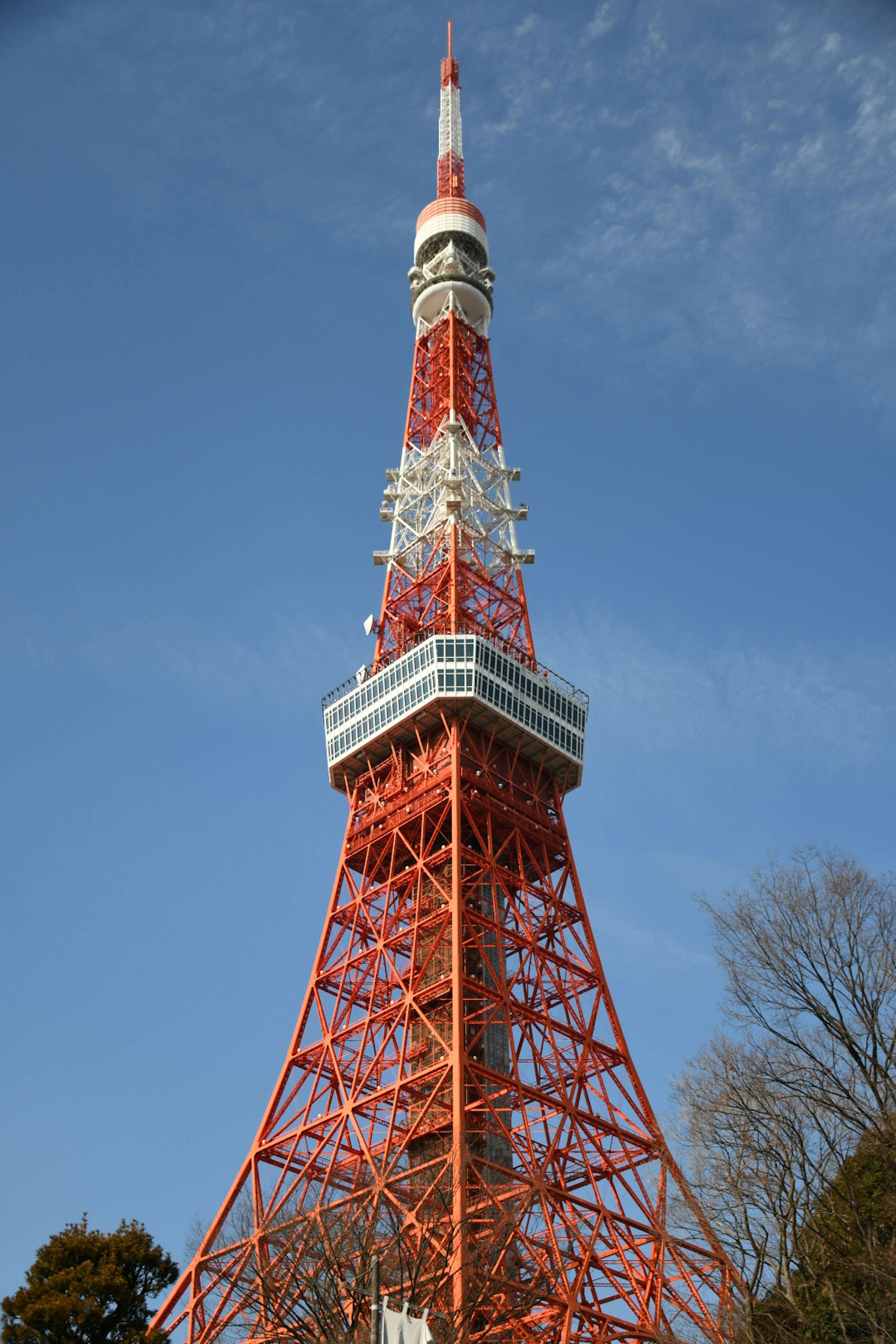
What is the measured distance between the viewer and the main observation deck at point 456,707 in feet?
125

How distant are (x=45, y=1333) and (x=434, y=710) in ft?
65.0

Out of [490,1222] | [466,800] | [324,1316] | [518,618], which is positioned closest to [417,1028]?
[466,800]

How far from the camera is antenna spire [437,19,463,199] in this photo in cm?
5344

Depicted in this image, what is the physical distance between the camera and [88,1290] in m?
23.2

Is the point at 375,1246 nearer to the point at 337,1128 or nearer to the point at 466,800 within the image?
the point at 337,1128

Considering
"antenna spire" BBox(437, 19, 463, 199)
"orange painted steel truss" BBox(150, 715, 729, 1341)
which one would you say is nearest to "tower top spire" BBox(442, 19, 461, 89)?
"antenna spire" BBox(437, 19, 463, 199)

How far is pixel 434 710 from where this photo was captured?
38312 mm

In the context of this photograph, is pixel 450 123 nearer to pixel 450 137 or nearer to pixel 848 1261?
pixel 450 137

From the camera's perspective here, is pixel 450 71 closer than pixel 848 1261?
No

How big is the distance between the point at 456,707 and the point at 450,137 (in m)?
28.7

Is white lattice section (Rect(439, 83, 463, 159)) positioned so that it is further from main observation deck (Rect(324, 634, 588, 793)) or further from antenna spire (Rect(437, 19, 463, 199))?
main observation deck (Rect(324, 634, 588, 793))

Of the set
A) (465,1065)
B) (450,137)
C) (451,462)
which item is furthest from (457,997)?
(450,137)

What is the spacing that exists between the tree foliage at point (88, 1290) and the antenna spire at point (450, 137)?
41455mm

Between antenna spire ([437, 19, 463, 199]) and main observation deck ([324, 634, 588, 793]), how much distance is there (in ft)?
73.8
